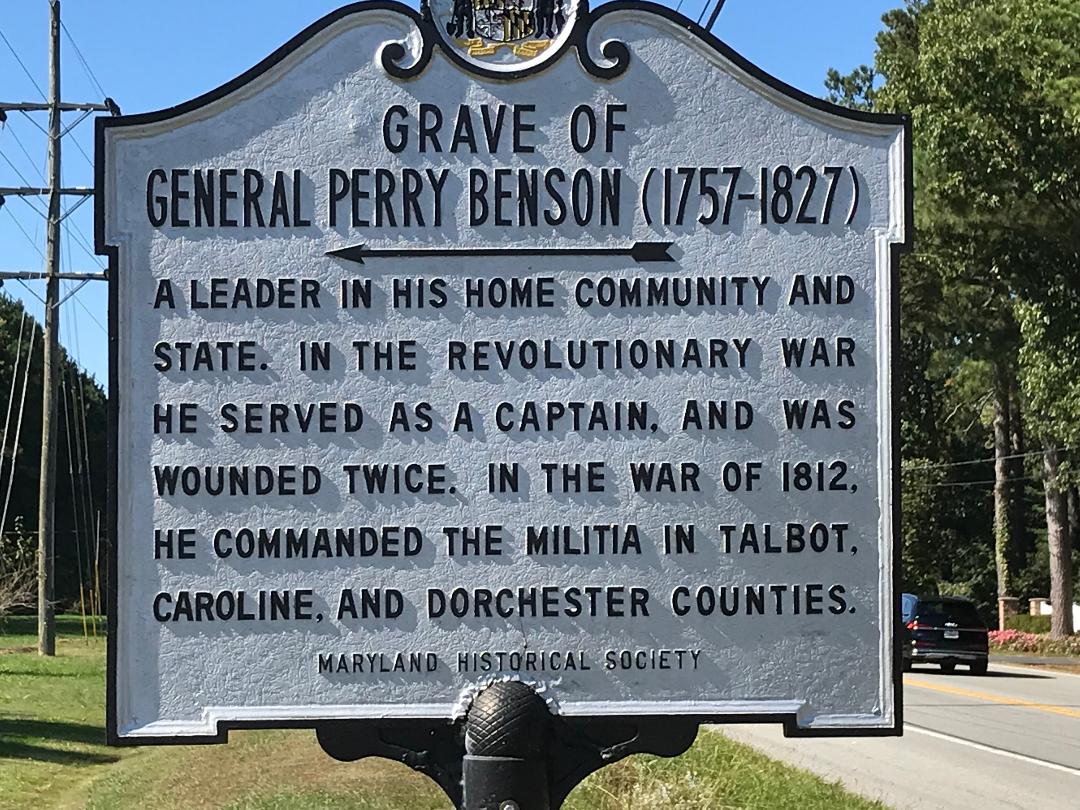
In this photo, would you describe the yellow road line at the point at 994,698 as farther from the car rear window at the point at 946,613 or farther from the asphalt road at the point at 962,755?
the car rear window at the point at 946,613

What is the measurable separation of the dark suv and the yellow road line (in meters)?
2.29

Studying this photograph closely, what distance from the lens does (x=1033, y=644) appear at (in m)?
35.2

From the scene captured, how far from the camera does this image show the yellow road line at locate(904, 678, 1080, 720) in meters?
18.6

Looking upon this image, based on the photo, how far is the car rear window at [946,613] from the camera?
26.1m

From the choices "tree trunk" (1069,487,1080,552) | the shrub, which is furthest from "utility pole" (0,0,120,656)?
"tree trunk" (1069,487,1080,552)

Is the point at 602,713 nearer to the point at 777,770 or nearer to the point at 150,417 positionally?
the point at 150,417

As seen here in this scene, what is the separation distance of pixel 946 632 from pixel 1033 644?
10.3 metres

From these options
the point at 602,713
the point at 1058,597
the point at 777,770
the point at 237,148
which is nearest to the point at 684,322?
the point at 602,713

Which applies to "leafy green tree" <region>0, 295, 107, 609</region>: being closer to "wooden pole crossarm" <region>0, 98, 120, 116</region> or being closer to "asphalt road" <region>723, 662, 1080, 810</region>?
"wooden pole crossarm" <region>0, 98, 120, 116</region>

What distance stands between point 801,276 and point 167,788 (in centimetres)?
829

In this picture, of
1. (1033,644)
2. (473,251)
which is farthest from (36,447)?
(473,251)

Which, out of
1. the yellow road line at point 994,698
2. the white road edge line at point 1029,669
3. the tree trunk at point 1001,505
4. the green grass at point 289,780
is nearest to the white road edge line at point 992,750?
the green grass at point 289,780

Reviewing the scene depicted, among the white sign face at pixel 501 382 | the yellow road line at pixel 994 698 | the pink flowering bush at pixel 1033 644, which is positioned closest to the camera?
the white sign face at pixel 501 382

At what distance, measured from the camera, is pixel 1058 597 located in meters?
35.1
